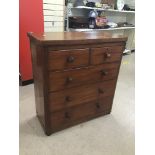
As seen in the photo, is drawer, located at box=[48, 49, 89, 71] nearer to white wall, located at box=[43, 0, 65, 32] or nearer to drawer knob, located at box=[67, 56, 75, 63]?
drawer knob, located at box=[67, 56, 75, 63]

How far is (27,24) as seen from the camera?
229 centimetres

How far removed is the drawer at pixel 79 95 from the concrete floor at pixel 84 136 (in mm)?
278

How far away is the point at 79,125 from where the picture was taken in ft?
5.66

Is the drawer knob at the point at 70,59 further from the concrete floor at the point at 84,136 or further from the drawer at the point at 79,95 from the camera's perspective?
the concrete floor at the point at 84,136

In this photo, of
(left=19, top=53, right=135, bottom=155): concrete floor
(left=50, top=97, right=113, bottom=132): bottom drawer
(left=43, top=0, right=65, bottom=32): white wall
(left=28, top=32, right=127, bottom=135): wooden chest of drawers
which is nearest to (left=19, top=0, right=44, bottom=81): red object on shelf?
(left=43, top=0, right=65, bottom=32): white wall

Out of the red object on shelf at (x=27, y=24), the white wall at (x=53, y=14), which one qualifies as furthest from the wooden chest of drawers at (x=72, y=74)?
the white wall at (x=53, y=14)

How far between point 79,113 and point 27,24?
1.43m


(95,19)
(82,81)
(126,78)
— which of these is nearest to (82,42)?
(82,81)

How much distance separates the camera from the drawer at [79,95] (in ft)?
4.80

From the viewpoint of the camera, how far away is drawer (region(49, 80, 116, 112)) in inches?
57.6

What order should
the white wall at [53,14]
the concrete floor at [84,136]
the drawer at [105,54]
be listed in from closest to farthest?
the concrete floor at [84,136] < the drawer at [105,54] < the white wall at [53,14]

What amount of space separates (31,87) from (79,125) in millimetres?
1100
